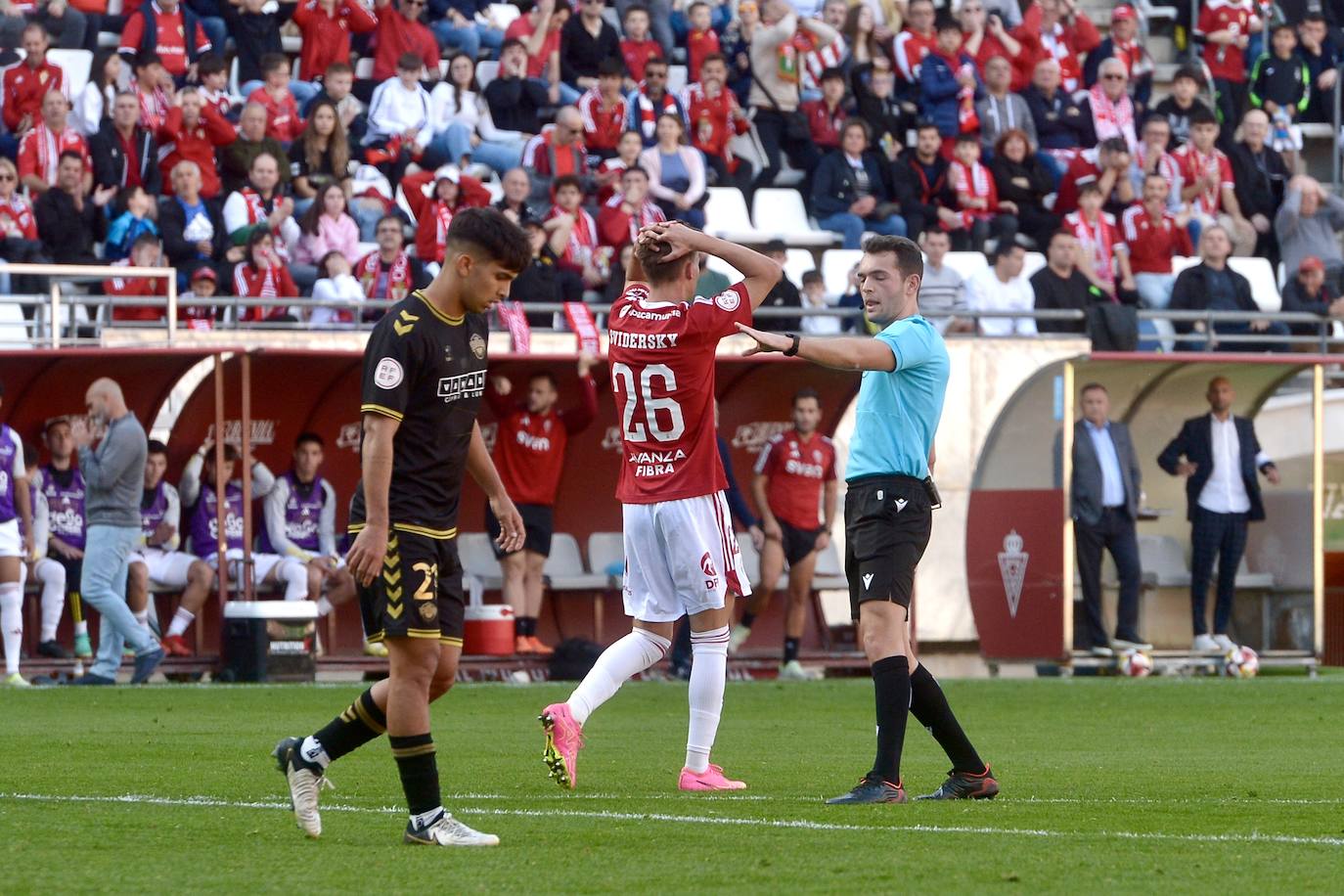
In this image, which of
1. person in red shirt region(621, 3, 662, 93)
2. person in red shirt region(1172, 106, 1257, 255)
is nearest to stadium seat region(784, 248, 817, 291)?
person in red shirt region(621, 3, 662, 93)

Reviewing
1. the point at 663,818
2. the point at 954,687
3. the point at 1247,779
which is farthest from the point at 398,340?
the point at 954,687

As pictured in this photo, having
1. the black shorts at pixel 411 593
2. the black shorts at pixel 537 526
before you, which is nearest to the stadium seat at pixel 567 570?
the black shorts at pixel 537 526

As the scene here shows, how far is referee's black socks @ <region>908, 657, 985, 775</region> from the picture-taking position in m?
8.03

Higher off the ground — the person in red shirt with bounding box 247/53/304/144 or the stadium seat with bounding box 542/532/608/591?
the person in red shirt with bounding box 247/53/304/144

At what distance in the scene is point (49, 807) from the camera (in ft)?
24.6

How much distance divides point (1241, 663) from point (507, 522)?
485 inches

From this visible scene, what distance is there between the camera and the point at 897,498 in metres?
8.14

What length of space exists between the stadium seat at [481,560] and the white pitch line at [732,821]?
10.3 m

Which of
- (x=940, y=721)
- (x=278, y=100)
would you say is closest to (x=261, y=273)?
(x=278, y=100)

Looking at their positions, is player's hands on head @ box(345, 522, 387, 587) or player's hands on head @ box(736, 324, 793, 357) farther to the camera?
player's hands on head @ box(736, 324, 793, 357)

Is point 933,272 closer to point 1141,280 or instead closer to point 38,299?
point 1141,280

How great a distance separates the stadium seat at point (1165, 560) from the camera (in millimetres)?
19750

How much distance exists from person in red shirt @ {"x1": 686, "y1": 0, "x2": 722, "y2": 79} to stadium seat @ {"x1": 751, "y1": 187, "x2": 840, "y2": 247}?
6.07ft

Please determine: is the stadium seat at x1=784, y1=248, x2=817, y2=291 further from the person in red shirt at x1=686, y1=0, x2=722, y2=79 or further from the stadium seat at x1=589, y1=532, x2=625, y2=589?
the stadium seat at x1=589, y1=532, x2=625, y2=589
